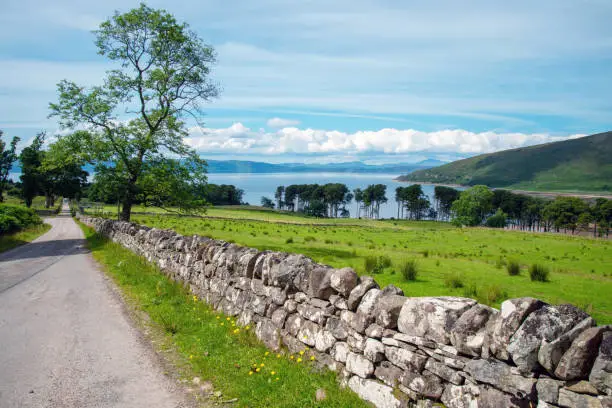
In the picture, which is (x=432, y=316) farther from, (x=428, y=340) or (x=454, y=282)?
(x=454, y=282)

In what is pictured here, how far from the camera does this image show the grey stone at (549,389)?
352 centimetres

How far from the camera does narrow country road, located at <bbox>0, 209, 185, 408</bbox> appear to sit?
584 centimetres

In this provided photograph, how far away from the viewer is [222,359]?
700 cm

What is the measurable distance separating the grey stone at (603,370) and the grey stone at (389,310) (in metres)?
2.12

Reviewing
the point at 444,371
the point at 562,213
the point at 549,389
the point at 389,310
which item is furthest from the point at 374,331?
the point at 562,213

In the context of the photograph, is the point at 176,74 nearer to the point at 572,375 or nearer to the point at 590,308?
the point at 590,308

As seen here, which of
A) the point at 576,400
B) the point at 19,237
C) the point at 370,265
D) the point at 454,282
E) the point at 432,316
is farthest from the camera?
the point at 19,237

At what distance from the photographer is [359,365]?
5508mm

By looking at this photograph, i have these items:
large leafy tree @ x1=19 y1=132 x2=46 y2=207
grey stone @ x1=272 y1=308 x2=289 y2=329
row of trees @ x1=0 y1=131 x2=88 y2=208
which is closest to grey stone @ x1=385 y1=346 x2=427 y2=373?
grey stone @ x1=272 y1=308 x2=289 y2=329

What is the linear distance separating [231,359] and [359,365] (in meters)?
2.50

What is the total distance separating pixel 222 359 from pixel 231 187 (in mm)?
169040

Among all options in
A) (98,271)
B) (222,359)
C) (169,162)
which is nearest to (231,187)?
(169,162)

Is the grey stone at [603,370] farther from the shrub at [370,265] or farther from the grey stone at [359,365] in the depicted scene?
the shrub at [370,265]

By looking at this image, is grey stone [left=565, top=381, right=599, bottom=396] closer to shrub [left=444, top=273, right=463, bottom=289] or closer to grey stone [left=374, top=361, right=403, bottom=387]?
grey stone [left=374, top=361, right=403, bottom=387]
